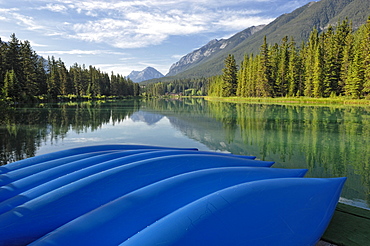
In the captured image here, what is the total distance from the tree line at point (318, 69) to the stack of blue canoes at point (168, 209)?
39.8 m

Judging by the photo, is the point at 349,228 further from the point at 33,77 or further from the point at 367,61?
the point at 33,77

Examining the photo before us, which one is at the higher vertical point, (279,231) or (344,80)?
(344,80)

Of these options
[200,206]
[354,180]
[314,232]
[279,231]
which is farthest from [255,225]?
[354,180]

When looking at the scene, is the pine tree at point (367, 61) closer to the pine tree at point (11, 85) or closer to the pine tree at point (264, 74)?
the pine tree at point (264, 74)

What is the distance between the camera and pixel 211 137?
40.1 ft

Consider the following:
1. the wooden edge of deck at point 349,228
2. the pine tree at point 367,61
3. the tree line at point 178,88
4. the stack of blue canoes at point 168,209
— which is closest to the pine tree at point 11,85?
the stack of blue canoes at point 168,209

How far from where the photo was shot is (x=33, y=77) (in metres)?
48.9

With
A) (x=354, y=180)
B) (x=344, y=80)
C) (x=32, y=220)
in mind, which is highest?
(x=344, y=80)

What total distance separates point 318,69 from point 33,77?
170 feet

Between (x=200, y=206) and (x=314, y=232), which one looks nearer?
(x=200, y=206)

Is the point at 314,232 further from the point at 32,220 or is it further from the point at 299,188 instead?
the point at 32,220

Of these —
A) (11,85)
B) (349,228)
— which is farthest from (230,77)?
(349,228)

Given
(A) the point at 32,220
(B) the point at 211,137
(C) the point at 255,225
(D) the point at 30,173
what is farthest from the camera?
(B) the point at 211,137

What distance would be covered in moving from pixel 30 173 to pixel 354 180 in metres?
6.69
